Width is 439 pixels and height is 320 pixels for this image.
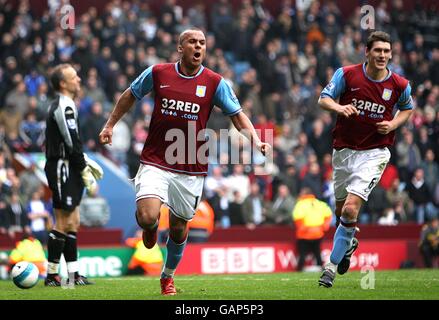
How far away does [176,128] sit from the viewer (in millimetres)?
10852

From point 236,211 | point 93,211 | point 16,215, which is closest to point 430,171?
point 236,211

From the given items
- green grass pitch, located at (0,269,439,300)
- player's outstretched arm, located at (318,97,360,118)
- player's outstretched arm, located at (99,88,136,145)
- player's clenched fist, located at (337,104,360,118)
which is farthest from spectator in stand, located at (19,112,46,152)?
player's clenched fist, located at (337,104,360,118)

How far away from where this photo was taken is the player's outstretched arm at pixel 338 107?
446 inches

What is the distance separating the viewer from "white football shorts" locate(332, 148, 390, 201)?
1187 cm

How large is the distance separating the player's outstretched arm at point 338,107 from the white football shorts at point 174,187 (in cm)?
178

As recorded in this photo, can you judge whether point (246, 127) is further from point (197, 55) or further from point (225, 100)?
point (197, 55)

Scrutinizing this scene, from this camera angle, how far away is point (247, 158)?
2334 centimetres

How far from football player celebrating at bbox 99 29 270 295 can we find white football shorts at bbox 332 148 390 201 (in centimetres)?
168

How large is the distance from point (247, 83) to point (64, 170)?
1390 cm

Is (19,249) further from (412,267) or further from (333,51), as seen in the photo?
(333,51)

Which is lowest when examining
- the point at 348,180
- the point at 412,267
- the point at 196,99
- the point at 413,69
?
the point at 412,267

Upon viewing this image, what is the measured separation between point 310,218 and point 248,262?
1.57m
